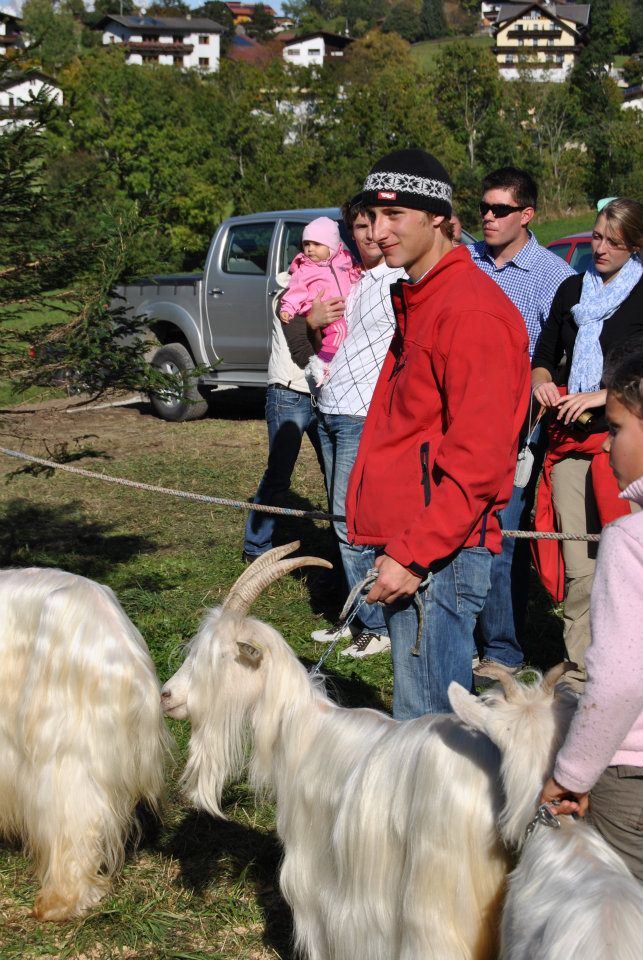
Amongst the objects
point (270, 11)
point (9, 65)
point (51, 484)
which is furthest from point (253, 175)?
point (270, 11)

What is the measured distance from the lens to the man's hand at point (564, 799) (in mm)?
2283

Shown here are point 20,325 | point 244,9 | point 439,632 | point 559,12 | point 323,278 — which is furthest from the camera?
point 244,9

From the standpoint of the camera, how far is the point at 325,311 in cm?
590

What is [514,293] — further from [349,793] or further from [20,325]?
[349,793]

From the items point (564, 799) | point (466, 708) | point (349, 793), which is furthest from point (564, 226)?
point (564, 799)

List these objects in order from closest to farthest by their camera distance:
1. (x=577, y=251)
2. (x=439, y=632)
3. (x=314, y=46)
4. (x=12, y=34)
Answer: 1. (x=439, y=632)
2. (x=12, y=34)
3. (x=577, y=251)
4. (x=314, y=46)

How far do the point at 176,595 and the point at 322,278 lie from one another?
2344 mm

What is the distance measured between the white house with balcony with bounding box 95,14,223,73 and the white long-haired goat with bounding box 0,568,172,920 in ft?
418

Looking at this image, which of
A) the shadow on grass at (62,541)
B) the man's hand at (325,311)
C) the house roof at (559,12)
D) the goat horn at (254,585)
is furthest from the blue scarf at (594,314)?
the house roof at (559,12)

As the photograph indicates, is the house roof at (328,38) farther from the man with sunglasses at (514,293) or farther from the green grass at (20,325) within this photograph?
the green grass at (20,325)

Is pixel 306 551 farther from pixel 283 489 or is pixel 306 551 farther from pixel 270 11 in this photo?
pixel 270 11

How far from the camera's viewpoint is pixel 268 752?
324 cm

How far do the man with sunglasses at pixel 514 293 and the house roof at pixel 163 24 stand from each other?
422ft

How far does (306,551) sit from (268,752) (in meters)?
4.66
